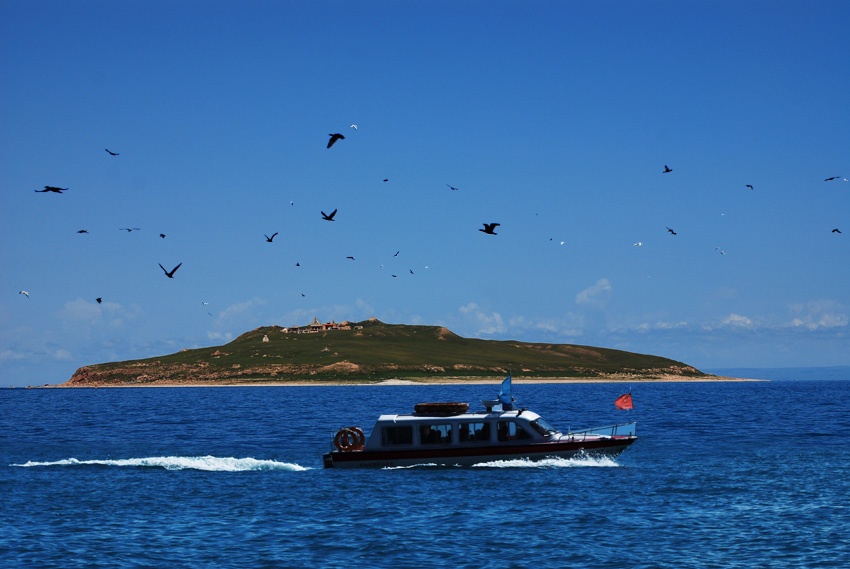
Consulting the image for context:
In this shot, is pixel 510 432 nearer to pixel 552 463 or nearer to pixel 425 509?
pixel 552 463

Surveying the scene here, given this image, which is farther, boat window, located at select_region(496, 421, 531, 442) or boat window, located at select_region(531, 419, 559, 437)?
boat window, located at select_region(531, 419, 559, 437)

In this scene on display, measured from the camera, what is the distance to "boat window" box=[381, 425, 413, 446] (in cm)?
4234

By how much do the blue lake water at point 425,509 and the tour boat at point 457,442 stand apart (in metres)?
0.67

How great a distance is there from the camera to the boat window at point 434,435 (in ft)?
139

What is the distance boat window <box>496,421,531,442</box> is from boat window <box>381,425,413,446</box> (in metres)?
4.75

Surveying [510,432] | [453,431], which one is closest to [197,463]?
[453,431]

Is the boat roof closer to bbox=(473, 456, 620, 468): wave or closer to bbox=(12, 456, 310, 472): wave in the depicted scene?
bbox=(473, 456, 620, 468): wave

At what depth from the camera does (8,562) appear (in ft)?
76.3

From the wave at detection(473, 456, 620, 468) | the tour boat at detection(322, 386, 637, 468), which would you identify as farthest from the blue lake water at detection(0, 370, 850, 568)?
the tour boat at detection(322, 386, 637, 468)

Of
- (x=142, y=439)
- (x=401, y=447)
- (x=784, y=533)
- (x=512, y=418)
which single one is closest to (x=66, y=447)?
(x=142, y=439)

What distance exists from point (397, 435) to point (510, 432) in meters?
6.05

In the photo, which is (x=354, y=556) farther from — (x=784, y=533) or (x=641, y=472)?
(x=641, y=472)

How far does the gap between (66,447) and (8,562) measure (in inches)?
1378

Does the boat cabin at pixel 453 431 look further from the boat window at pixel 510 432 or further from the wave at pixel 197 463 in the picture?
the wave at pixel 197 463
